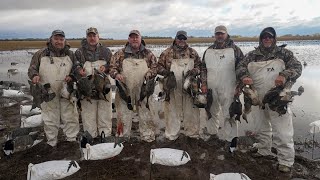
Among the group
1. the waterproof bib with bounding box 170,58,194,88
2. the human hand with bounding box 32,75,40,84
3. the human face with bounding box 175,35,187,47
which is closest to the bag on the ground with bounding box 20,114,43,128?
the human hand with bounding box 32,75,40,84

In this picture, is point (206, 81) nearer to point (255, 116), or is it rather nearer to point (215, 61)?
point (215, 61)

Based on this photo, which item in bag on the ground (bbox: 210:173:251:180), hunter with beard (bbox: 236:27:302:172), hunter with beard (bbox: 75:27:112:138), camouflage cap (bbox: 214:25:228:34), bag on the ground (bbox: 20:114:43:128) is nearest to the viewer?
bag on the ground (bbox: 210:173:251:180)

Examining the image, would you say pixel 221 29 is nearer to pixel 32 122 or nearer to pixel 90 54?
pixel 90 54

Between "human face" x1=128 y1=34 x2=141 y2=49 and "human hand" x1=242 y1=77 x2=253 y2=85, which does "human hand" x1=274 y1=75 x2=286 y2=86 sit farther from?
"human face" x1=128 y1=34 x2=141 y2=49

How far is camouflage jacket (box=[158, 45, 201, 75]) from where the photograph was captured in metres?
6.98

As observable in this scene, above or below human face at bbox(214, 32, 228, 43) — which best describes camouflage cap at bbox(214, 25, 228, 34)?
above

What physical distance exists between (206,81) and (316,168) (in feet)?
8.87

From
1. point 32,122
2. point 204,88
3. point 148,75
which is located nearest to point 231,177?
point 204,88

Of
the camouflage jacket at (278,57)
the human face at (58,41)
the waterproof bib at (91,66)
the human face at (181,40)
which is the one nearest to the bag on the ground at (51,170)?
the waterproof bib at (91,66)

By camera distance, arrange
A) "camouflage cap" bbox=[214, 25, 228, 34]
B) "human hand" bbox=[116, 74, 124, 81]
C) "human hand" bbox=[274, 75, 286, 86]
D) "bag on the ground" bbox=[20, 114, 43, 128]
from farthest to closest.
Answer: "bag on the ground" bbox=[20, 114, 43, 128]
"human hand" bbox=[116, 74, 124, 81]
"camouflage cap" bbox=[214, 25, 228, 34]
"human hand" bbox=[274, 75, 286, 86]

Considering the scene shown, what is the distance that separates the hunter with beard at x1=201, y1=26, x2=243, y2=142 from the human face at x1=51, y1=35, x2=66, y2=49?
9.85ft

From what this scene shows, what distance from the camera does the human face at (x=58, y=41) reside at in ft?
21.9

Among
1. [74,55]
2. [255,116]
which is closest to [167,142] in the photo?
[255,116]

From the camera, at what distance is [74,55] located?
22.7 feet
